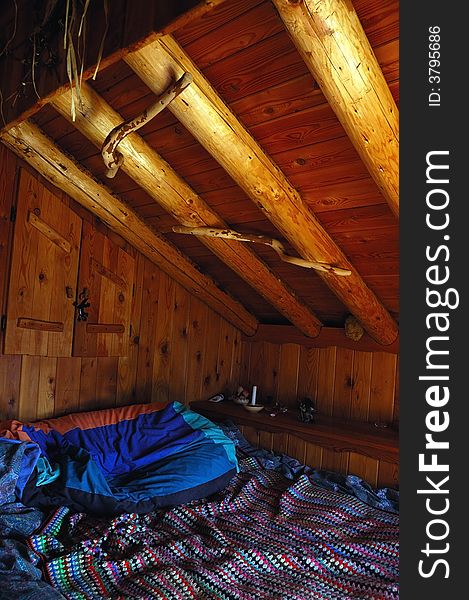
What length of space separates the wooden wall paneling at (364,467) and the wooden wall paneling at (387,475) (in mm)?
22

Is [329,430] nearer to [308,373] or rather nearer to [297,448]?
[297,448]

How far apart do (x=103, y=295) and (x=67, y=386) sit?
0.58 m

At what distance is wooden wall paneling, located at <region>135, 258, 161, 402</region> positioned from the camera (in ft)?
9.72

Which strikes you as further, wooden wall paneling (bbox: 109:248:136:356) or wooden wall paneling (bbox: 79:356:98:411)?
wooden wall paneling (bbox: 109:248:136:356)

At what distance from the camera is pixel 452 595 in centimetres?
89

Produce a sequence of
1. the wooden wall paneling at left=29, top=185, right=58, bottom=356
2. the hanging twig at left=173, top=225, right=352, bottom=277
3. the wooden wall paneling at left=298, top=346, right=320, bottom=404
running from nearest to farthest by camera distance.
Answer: the hanging twig at left=173, top=225, right=352, bottom=277 < the wooden wall paneling at left=29, top=185, right=58, bottom=356 < the wooden wall paneling at left=298, top=346, right=320, bottom=404

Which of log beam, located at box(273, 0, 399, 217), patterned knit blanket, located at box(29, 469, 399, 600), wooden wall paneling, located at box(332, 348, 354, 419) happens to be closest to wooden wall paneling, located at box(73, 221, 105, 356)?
patterned knit blanket, located at box(29, 469, 399, 600)

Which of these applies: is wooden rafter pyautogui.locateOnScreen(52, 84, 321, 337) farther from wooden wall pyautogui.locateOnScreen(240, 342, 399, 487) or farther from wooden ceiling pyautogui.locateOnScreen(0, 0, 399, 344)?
wooden wall pyautogui.locateOnScreen(240, 342, 399, 487)

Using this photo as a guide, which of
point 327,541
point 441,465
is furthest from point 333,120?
point 327,541

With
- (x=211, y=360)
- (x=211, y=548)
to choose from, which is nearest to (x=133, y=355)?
(x=211, y=360)

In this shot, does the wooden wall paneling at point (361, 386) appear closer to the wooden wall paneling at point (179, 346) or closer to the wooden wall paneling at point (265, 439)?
the wooden wall paneling at point (265, 439)

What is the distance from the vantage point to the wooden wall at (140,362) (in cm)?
233

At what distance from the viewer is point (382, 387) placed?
2.72 metres

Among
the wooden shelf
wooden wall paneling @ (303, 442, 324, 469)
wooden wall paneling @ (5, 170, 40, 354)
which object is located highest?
wooden wall paneling @ (5, 170, 40, 354)
